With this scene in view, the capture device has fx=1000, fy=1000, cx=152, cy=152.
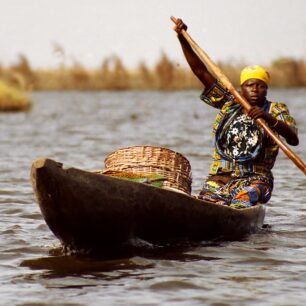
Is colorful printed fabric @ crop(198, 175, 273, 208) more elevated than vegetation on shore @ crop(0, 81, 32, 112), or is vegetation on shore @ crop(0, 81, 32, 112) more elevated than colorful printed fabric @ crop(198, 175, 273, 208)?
vegetation on shore @ crop(0, 81, 32, 112)

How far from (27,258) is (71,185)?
0.89 metres

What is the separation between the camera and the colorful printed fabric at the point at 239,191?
7.89 m

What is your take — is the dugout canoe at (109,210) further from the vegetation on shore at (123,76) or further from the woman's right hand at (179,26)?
the vegetation on shore at (123,76)

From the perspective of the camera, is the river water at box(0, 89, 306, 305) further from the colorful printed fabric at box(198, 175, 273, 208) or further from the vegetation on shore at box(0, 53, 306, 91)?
the vegetation on shore at box(0, 53, 306, 91)

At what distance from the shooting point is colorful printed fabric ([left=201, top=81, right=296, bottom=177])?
794cm

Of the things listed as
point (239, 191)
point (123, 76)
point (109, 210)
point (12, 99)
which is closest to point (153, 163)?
point (239, 191)

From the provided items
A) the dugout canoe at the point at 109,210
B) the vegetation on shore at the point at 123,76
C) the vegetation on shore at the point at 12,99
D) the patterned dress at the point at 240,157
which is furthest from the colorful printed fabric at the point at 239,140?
the vegetation on shore at the point at 123,76

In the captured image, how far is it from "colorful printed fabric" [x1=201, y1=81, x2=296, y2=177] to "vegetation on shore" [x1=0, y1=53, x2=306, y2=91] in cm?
3256

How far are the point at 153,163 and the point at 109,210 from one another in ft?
3.36

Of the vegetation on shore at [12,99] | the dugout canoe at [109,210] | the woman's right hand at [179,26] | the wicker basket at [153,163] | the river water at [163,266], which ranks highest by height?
the woman's right hand at [179,26]

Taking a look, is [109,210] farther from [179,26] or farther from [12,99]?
[12,99]

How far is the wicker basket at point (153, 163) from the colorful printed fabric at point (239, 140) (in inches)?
20.1

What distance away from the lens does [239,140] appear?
7980 mm

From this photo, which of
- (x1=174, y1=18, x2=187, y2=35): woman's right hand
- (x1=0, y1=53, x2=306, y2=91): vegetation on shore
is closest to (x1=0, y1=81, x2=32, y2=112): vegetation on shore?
(x1=0, y1=53, x2=306, y2=91): vegetation on shore
